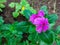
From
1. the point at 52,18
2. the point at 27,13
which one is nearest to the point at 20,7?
the point at 27,13

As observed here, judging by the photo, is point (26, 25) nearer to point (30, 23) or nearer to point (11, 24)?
point (30, 23)

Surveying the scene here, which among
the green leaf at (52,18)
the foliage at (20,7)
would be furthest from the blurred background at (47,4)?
the green leaf at (52,18)

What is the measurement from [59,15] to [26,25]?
445 mm

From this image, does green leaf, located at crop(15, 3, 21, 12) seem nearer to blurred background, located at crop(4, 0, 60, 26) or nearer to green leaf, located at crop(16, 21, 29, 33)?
blurred background, located at crop(4, 0, 60, 26)

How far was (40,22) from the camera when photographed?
2.21 metres

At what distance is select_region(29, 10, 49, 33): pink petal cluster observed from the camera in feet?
7.24

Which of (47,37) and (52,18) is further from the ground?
(52,18)

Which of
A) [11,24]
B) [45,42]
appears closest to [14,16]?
[11,24]

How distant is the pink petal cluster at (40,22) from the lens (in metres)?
2.21

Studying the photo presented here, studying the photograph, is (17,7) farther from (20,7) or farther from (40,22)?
(40,22)

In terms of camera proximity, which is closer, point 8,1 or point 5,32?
point 5,32

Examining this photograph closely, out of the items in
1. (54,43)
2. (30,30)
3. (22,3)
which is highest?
(22,3)

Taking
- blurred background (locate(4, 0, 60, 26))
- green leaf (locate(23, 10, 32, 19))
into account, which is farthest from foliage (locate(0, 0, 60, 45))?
blurred background (locate(4, 0, 60, 26))

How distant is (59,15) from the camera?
2.57 metres
